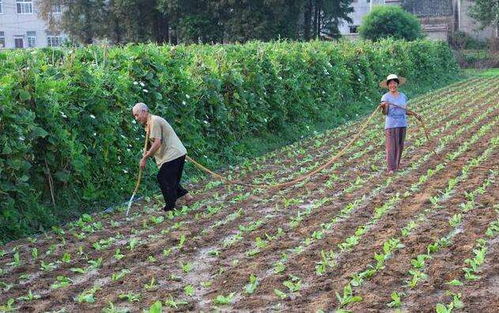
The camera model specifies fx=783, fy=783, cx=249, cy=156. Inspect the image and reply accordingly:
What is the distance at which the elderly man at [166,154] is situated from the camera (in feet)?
32.6

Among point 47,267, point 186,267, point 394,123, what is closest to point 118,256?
point 47,267

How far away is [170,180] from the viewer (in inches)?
401

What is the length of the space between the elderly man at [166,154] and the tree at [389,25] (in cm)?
A: 3924

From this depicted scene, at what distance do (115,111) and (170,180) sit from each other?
1.96 m

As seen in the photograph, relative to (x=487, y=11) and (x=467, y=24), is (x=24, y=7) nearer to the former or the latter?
(x=467, y=24)

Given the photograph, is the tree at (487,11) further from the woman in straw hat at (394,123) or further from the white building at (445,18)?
the woman in straw hat at (394,123)

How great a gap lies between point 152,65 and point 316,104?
822 centimetres

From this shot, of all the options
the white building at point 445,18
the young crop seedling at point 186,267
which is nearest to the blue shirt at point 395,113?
the young crop seedling at point 186,267


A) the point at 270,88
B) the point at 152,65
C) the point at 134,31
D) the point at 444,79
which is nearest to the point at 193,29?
the point at 134,31

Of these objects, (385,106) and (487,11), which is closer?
(385,106)

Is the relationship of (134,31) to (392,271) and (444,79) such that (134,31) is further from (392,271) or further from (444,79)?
(392,271)

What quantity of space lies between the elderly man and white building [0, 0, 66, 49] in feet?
167

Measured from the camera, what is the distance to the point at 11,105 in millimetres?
9414

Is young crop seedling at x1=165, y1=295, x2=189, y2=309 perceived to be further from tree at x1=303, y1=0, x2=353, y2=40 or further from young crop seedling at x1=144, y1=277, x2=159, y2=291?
tree at x1=303, y1=0, x2=353, y2=40
